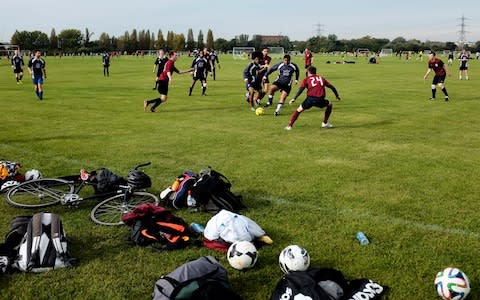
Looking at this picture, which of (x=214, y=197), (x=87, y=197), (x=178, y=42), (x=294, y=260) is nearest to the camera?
(x=294, y=260)

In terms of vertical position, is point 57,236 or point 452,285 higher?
point 57,236

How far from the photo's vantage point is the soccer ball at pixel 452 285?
4102 mm

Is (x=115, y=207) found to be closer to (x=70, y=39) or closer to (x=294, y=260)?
(x=294, y=260)

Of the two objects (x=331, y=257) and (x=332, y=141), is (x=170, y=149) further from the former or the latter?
(x=331, y=257)

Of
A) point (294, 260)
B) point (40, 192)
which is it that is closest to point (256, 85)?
point (40, 192)

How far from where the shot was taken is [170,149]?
10.4 m

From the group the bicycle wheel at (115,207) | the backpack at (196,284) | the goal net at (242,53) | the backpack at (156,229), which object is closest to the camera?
the backpack at (196,284)

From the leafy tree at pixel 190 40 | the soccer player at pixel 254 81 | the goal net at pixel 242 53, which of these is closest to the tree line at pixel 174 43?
the leafy tree at pixel 190 40

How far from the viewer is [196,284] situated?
3.91 m

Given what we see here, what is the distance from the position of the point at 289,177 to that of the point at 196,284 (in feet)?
14.6

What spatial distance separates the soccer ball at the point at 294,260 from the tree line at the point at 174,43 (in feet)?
417

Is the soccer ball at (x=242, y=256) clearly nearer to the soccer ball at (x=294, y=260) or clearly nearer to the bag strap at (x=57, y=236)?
the soccer ball at (x=294, y=260)

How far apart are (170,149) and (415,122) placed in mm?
8402

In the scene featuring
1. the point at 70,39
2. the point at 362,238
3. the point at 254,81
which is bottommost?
the point at 362,238
